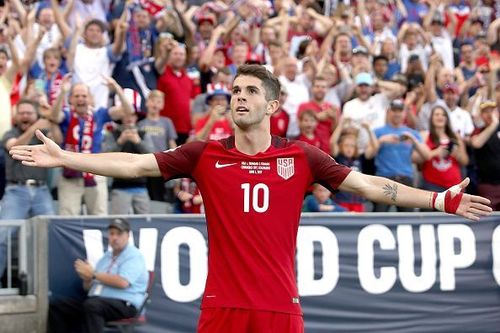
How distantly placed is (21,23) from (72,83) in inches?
78.9

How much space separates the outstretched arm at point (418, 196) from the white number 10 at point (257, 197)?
0.51m

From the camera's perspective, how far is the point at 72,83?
15133 mm

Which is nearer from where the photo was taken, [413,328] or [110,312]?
[110,312]

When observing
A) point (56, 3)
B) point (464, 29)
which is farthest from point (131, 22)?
point (464, 29)

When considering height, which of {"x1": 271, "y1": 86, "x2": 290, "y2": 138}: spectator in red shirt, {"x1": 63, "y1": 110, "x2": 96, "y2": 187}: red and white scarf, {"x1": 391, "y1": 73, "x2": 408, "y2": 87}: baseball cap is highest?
{"x1": 391, "y1": 73, "x2": 408, "y2": 87}: baseball cap

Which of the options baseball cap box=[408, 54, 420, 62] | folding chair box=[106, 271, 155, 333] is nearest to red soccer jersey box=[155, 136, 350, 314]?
folding chair box=[106, 271, 155, 333]

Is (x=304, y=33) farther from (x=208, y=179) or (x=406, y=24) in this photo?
(x=208, y=179)

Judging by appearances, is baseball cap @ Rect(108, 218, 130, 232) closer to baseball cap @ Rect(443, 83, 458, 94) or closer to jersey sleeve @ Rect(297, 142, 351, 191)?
jersey sleeve @ Rect(297, 142, 351, 191)

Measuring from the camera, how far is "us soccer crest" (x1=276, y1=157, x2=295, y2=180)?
7.56m

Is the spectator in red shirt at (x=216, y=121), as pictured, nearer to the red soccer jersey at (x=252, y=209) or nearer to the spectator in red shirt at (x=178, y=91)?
the spectator in red shirt at (x=178, y=91)

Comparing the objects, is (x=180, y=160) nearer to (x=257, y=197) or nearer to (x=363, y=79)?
(x=257, y=197)

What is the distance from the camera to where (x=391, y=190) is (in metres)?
7.63

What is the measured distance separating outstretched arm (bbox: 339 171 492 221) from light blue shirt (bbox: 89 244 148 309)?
17.2 feet

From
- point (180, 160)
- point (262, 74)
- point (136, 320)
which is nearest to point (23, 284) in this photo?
point (136, 320)
